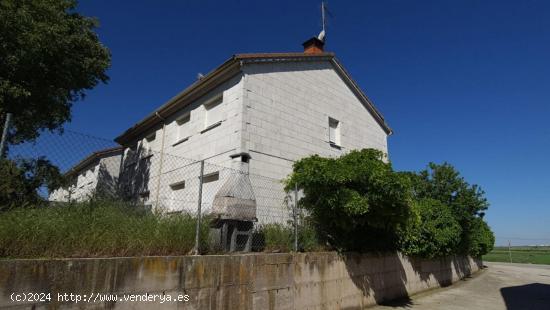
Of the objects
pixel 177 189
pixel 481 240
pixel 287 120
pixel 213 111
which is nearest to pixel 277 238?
pixel 287 120

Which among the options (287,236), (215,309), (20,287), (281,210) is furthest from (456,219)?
(20,287)

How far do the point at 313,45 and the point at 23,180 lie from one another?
11885mm

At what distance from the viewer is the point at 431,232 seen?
39.0 feet

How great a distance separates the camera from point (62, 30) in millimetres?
10148

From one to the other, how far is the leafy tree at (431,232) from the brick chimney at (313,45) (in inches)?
293

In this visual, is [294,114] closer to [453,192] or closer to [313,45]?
[313,45]

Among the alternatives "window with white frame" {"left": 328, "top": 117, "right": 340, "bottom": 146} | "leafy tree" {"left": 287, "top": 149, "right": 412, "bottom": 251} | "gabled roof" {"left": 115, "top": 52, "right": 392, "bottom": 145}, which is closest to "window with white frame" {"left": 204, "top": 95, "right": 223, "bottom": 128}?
"gabled roof" {"left": 115, "top": 52, "right": 392, "bottom": 145}

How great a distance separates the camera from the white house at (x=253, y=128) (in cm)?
970

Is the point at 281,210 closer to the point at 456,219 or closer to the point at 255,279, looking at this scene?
the point at 255,279

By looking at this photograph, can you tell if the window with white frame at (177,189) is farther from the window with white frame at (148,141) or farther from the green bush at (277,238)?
the green bush at (277,238)

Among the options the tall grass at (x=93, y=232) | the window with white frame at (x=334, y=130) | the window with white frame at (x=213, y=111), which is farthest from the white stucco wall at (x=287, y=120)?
the tall grass at (x=93, y=232)

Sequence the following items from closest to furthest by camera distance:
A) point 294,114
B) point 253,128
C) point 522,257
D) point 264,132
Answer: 1. point 253,128
2. point 264,132
3. point 294,114
4. point 522,257

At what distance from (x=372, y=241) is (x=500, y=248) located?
93.5 metres

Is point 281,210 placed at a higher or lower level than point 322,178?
lower
